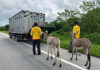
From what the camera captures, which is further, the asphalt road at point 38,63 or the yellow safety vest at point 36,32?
the yellow safety vest at point 36,32

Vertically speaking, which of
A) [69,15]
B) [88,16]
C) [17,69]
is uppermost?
[69,15]

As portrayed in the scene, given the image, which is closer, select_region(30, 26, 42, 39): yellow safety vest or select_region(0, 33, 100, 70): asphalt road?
select_region(0, 33, 100, 70): asphalt road

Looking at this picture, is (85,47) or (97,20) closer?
(85,47)

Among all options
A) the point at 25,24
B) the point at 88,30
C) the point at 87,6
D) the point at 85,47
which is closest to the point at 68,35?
the point at 88,30

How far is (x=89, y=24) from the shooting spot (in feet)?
32.6

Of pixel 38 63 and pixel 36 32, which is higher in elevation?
pixel 36 32

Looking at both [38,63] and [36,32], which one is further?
[36,32]

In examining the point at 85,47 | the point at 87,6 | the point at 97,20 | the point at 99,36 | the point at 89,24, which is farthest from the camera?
the point at 87,6

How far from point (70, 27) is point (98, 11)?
4.43m

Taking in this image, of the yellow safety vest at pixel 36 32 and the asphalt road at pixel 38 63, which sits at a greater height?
the yellow safety vest at pixel 36 32

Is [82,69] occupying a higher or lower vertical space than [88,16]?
lower

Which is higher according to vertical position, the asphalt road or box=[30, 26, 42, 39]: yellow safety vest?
box=[30, 26, 42, 39]: yellow safety vest

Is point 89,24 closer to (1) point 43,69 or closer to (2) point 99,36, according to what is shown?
(2) point 99,36

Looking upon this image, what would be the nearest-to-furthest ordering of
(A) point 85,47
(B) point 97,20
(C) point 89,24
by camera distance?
(A) point 85,47 < (B) point 97,20 < (C) point 89,24
